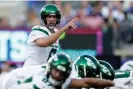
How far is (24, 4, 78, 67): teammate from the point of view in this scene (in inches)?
280

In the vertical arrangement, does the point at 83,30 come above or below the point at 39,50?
below

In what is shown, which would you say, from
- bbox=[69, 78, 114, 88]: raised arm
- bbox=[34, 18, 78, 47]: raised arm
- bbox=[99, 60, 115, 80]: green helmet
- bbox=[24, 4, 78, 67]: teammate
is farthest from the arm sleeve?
bbox=[69, 78, 114, 88]: raised arm

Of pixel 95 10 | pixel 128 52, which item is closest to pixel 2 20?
pixel 95 10

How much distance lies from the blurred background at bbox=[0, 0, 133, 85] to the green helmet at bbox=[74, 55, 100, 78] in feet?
17.2

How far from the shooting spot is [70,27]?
22.3 feet

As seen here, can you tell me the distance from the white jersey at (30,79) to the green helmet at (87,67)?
258mm

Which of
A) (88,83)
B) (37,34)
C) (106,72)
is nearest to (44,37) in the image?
(37,34)

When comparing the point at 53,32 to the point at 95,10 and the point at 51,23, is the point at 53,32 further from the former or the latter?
the point at 95,10

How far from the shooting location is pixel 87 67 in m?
6.15

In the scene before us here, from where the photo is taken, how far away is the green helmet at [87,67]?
6160 mm

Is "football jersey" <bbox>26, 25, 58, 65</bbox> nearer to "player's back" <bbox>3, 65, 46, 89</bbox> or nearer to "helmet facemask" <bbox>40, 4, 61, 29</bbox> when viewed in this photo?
"helmet facemask" <bbox>40, 4, 61, 29</bbox>

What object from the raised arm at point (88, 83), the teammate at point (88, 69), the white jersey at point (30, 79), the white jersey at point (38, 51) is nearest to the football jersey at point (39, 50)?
the white jersey at point (38, 51)

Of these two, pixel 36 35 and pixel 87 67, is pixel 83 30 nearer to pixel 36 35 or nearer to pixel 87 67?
pixel 36 35

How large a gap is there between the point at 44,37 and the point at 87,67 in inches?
40.5
